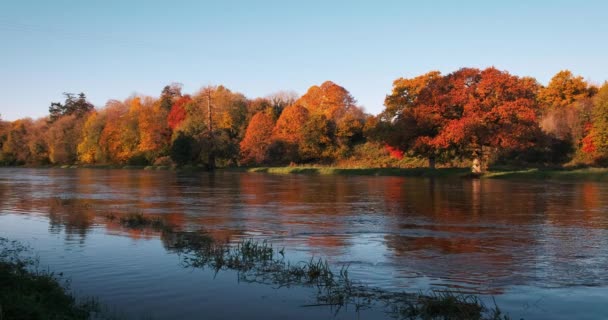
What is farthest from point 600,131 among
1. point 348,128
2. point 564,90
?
point 348,128

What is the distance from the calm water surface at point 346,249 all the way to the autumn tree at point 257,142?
55.0 meters

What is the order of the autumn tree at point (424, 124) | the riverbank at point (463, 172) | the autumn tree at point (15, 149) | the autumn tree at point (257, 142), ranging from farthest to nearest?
the autumn tree at point (15, 149) < the autumn tree at point (257, 142) < the autumn tree at point (424, 124) < the riverbank at point (463, 172)

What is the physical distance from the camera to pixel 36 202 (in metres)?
29.4

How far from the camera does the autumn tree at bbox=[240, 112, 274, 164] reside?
3346 inches

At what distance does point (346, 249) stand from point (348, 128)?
6841 centimetres

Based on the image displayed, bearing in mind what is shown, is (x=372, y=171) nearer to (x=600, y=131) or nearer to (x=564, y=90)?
(x=600, y=131)

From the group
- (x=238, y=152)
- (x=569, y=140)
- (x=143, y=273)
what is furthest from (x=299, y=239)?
(x=238, y=152)

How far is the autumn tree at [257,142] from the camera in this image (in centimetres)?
8500

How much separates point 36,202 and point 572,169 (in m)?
48.9

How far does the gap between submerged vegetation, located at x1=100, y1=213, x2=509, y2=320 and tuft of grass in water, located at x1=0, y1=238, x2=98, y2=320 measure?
3488 millimetres

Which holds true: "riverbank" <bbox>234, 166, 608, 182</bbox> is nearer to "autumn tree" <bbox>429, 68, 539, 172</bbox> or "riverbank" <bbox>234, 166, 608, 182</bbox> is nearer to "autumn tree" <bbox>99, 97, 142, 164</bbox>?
"autumn tree" <bbox>429, 68, 539, 172</bbox>

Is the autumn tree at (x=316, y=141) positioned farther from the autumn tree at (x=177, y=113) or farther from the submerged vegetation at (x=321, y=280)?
the submerged vegetation at (x=321, y=280)

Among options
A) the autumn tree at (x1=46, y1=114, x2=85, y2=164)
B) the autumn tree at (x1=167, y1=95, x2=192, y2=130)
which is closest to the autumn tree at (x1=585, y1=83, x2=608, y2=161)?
the autumn tree at (x1=167, y1=95, x2=192, y2=130)

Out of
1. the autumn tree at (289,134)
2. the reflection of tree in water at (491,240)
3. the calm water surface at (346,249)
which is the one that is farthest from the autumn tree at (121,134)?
the reflection of tree in water at (491,240)
